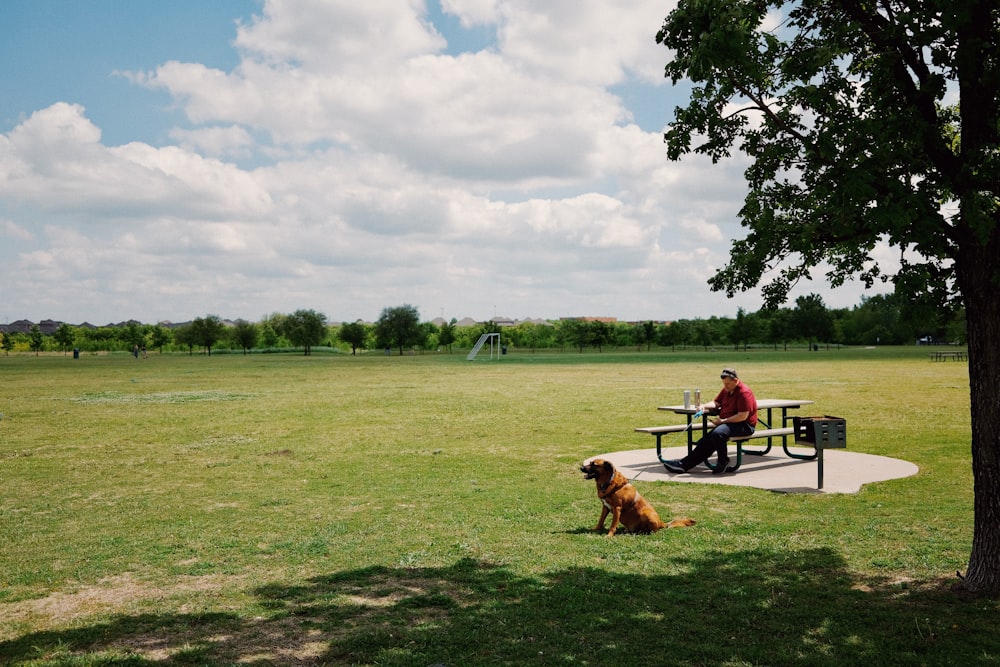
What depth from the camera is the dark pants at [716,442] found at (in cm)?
1220

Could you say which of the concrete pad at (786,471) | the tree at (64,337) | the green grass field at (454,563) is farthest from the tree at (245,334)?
the concrete pad at (786,471)

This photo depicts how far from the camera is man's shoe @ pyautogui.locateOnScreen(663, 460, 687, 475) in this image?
41.1 ft

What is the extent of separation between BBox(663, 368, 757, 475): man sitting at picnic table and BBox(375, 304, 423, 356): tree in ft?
381

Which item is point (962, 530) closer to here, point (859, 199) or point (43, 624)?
point (859, 199)

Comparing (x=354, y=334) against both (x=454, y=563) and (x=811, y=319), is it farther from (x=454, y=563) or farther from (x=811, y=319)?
(x=454, y=563)

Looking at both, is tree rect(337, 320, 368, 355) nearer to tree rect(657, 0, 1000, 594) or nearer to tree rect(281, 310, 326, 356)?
tree rect(281, 310, 326, 356)

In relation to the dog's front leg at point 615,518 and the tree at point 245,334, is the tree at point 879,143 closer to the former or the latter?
the dog's front leg at point 615,518

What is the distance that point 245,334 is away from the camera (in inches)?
5458

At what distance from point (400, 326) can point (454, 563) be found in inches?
4759

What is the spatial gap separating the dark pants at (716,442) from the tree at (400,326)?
116008mm

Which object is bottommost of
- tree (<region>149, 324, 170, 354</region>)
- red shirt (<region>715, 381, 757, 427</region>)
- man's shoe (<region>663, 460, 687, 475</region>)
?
man's shoe (<region>663, 460, 687, 475</region>)

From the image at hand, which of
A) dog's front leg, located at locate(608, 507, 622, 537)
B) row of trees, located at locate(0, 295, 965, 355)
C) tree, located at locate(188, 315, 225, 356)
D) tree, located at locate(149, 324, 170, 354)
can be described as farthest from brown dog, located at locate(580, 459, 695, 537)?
tree, located at locate(149, 324, 170, 354)

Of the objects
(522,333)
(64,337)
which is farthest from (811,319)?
(64,337)

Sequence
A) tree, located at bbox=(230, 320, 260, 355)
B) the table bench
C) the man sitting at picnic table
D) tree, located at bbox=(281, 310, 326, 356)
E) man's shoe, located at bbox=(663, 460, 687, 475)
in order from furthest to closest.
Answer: tree, located at bbox=(230, 320, 260, 355) < tree, located at bbox=(281, 310, 326, 356) < man's shoe, located at bbox=(663, 460, 687, 475) < the table bench < the man sitting at picnic table
